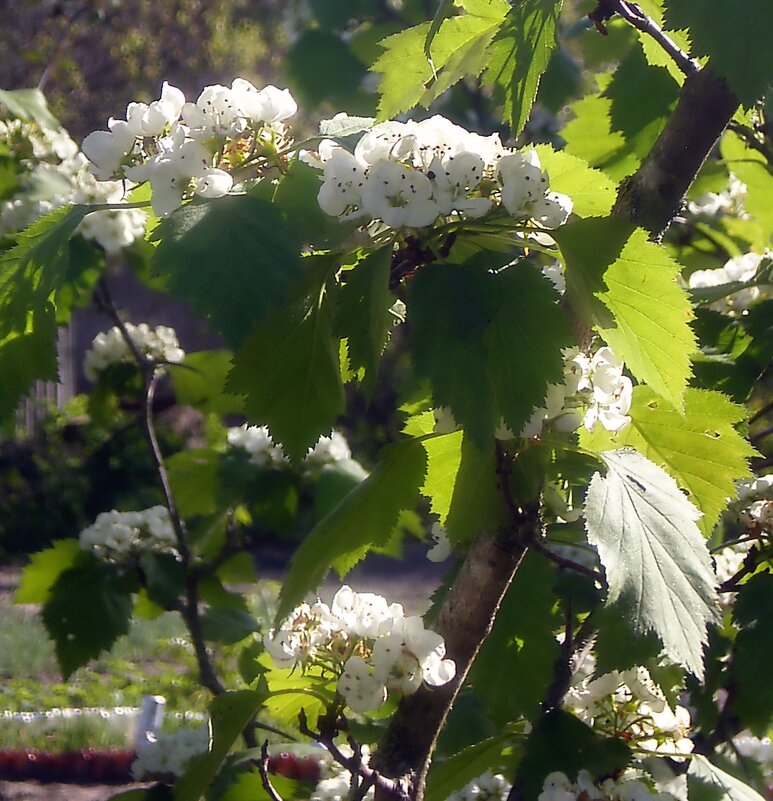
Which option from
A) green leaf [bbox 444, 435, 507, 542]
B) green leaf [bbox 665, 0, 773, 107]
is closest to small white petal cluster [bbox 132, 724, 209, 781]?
green leaf [bbox 444, 435, 507, 542]

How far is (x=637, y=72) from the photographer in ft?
5.91

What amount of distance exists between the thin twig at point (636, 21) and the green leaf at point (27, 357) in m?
0.64

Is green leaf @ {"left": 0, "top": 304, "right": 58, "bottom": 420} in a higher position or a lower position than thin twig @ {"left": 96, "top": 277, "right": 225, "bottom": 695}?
higher

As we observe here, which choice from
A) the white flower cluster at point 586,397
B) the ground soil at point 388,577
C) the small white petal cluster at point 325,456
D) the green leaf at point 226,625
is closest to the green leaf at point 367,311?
the white flower cluster at point 586,397

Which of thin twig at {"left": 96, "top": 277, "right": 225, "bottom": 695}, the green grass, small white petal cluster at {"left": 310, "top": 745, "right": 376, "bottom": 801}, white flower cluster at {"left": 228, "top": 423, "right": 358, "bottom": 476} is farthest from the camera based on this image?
the green grass

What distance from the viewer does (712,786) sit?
137 centimetres

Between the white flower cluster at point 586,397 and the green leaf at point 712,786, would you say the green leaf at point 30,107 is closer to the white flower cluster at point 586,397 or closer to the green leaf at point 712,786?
the white flower cluster at point 586,397

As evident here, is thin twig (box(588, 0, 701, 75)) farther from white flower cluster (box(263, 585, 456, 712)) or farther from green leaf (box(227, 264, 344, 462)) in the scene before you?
white flower cluster (box(263, 585, 456, 712))

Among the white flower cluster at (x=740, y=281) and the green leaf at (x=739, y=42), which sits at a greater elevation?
the green leaf at (x=739, y=42)

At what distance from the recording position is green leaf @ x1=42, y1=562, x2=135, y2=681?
2.44m

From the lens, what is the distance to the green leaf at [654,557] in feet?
3.10

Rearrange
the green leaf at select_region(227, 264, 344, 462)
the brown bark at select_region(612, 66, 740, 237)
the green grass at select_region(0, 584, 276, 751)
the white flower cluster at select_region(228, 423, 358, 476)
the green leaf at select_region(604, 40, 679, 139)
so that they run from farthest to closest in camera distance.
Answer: the green grass at select_region(0, 584, 276, 751) < the white flower cluster at select_region(228, 423, 358, 476) < the green leaf at select_region(604, 40, 679, 139) < the brown bark at select_region(612, 66, 740, 237) < the green leaf at select_region(227, 264, 344, 462)

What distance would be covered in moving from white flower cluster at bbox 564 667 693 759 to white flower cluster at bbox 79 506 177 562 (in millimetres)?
1437

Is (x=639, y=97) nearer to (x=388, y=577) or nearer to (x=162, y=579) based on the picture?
(x=162, y=579)
